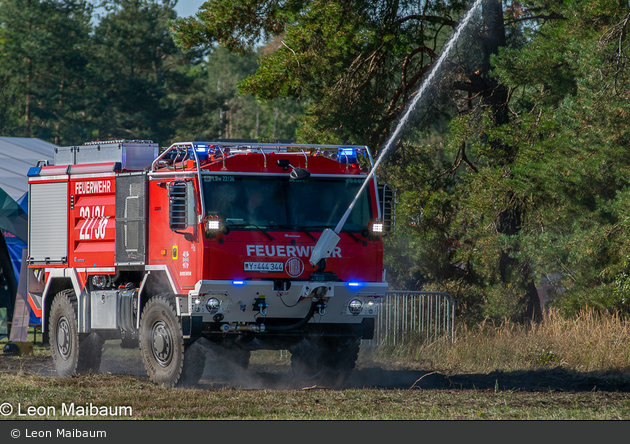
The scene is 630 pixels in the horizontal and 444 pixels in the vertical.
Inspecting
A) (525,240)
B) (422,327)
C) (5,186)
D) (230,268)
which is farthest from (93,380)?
(5,186)

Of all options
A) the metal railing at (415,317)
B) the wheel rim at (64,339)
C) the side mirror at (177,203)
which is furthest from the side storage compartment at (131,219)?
the metal railing at (415,317)

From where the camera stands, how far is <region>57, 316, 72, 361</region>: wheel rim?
1536 cm

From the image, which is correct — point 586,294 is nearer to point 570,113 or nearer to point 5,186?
point 570,113

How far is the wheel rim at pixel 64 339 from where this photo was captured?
15.4 meters

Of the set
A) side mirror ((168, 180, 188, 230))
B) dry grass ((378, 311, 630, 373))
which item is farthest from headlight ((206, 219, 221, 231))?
dry grass ((378, 311, 630, 373))

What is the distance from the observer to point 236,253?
12.0 m

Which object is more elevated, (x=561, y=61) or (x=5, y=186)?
(x=561, y=61)

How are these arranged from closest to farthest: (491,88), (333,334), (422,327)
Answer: (333,334)
(422,327)
(491,88)

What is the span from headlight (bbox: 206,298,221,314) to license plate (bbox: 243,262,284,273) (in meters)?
0.59

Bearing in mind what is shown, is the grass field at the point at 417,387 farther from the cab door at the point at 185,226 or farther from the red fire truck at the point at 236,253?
the cab door at the point at 185,226

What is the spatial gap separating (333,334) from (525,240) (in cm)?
675

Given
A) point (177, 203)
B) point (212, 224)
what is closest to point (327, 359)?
point (212, 224)

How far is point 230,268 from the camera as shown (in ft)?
39.2

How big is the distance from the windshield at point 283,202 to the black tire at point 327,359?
6.71 ft
